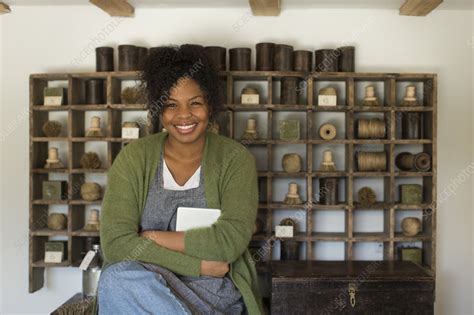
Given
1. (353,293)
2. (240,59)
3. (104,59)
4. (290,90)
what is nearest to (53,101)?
(104,59)

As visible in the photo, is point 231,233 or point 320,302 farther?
point 320,302

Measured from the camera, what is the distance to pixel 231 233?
1.57 metres

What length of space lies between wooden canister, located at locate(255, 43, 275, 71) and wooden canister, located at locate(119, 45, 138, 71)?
2.11 ft

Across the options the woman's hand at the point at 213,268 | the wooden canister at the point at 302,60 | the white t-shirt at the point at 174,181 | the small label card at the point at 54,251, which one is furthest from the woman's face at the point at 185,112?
the small label card at the point at 54,251

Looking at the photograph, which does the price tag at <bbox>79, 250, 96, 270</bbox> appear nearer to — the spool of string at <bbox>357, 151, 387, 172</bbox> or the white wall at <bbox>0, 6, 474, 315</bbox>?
the white wall at <bbox>0, 6, 474, 315</bbox>

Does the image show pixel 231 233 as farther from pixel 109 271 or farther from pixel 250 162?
pixel 109 271

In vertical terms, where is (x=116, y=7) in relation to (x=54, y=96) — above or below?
above

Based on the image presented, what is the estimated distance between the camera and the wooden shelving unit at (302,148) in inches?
94.7

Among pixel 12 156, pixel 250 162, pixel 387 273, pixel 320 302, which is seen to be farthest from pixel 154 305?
pixel 12 156

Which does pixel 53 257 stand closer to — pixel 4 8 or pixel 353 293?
pixel 4 8

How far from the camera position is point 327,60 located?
246 centimetres

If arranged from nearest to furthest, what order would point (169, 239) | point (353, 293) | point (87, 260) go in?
point (169, 239) < point (353, 293) < point (87, 260)

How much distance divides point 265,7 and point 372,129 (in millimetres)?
831

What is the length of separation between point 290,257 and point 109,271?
1.22 metres
